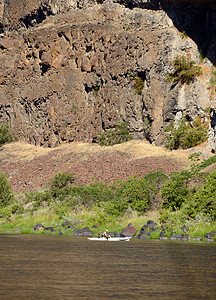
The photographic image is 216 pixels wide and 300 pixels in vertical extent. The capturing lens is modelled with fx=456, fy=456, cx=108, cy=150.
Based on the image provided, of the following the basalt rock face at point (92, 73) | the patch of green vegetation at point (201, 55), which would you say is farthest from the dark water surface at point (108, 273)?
the patch of green vegetation at point (201, 55)

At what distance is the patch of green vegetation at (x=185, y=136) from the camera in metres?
54.8

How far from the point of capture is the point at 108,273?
538 inches

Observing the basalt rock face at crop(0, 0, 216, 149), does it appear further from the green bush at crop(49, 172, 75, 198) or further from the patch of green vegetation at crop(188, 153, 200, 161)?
the green bush at crop(49, 172, 75, 198)

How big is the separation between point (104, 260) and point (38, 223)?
22079 millimetres

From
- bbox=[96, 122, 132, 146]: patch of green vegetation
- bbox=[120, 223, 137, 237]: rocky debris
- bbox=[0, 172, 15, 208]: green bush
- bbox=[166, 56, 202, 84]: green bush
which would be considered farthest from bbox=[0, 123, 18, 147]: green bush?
bbox=[120, 223, 137, 237]: rocky debris

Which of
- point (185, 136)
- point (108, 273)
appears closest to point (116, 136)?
point (185, 136)

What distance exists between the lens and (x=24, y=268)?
14.5 meters

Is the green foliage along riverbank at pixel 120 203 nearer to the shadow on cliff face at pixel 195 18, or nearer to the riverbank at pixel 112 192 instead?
the riverbank at pixel 112 192

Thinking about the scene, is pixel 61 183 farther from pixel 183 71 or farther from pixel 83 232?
pixel 183 71

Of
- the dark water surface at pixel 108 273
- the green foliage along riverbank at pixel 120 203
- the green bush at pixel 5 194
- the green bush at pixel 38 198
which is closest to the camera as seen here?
the dark water surface at pixel 108 273

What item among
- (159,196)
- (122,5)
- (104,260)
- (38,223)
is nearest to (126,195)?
(159,196)

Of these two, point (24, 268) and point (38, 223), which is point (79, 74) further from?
point (24, 268)

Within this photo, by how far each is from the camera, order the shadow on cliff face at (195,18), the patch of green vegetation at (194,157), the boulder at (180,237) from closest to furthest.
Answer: the boulder at (180,237) → the patch of green vegetation at (194,157) → the shadow on cliff face at (195,18)

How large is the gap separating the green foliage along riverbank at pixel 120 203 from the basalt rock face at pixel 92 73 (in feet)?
52.1
